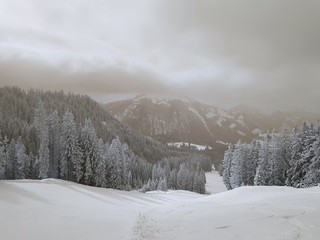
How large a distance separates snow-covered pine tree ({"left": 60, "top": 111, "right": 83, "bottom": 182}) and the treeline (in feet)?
120

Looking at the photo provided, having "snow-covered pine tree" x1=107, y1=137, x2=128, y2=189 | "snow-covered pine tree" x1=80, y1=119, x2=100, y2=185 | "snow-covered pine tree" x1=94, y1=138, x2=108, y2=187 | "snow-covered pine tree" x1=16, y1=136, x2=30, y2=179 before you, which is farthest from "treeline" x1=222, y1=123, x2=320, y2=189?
"snow-covered pine tree" x1=16, y1=136, x2=30, y2=179

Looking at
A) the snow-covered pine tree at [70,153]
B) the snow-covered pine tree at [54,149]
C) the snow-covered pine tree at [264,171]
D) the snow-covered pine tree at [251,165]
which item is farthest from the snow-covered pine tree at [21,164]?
the snow-covered pine tree at [251,165]

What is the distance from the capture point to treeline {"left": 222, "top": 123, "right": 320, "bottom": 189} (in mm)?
54006

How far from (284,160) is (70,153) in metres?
42.9

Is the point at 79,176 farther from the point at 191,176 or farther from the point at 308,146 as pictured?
the point at 191,176

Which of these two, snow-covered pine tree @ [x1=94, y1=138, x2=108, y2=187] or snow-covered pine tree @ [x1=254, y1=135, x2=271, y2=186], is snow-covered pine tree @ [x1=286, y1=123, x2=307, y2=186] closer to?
snow-covered pine tree @ [x1=254, y1=135, x2=271, y2=186]

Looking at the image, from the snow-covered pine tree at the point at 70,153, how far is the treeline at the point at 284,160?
36545 millimetres

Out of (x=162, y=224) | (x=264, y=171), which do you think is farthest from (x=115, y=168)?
(x=162, y=224)

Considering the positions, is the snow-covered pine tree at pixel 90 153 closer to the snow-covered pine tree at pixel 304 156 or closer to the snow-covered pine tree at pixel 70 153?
the snow-covered pine tree at pixel 70 153

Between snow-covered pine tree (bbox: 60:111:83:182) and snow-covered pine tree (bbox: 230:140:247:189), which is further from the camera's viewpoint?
snow-covered pine tree (bbox: 230:140:247:189)

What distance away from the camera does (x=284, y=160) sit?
65125 millimetres

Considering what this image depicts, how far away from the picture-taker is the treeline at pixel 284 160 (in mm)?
54006

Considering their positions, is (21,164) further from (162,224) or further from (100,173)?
(162,224)

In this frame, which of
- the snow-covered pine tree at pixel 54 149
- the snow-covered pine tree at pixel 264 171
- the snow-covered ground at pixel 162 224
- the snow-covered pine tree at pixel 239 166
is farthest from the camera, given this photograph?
the snow-covered pine tree at pixel 239 166
